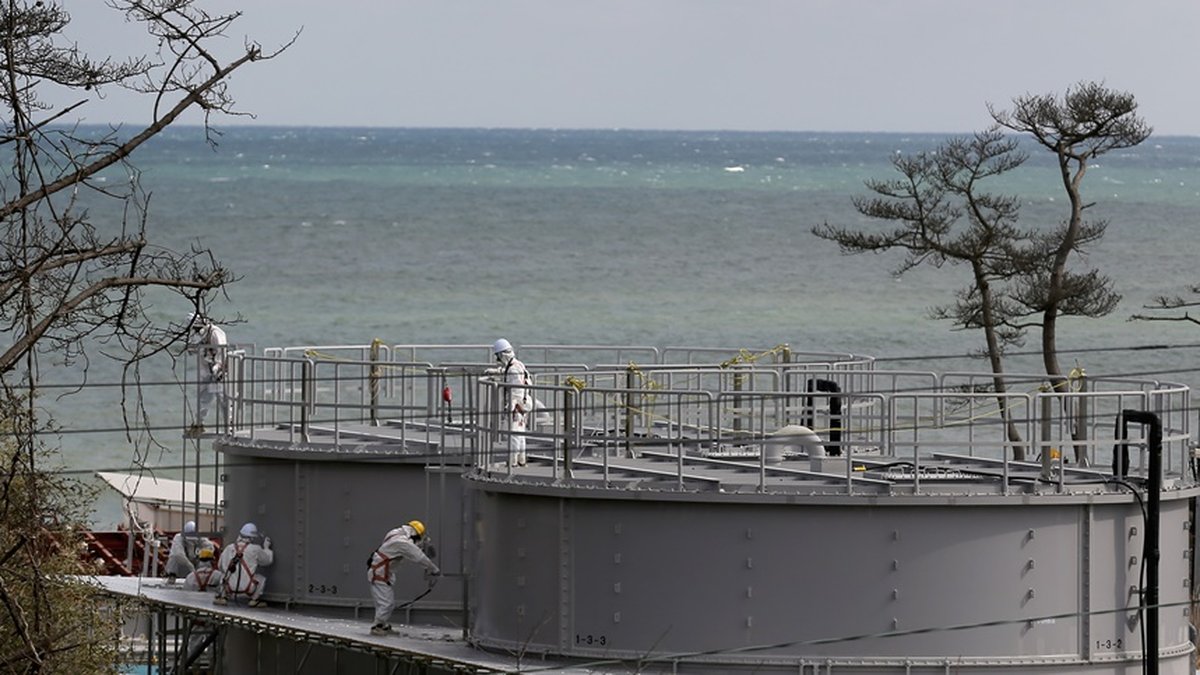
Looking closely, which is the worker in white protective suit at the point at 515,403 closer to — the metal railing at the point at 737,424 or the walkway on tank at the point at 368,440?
the metal railing at the point at 737,424

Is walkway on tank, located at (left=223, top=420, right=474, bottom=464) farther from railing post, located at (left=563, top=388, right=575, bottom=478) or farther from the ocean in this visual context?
the ocean

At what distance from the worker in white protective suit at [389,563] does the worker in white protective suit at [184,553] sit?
6.05m

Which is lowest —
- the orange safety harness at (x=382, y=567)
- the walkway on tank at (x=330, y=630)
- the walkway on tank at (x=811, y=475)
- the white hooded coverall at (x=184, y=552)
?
the walkway on tank at (x=330, y=630)

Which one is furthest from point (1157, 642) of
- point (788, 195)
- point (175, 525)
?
point (788, 195)

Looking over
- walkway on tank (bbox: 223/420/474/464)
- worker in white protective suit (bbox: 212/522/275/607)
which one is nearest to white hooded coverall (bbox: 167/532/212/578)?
walkway on tank (bbox: 223/420/474/464)

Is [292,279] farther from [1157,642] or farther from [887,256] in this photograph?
[1157,642]

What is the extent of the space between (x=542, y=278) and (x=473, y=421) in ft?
294

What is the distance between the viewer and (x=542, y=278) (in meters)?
119

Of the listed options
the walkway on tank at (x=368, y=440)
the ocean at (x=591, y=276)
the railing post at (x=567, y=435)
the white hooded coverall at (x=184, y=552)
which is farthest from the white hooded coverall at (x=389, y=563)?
the ocean at (x=591, y=276)

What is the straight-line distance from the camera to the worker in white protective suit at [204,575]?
33375 millimetres

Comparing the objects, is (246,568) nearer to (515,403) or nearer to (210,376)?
(210,376)

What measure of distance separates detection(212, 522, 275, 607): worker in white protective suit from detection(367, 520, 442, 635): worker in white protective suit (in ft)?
11.7

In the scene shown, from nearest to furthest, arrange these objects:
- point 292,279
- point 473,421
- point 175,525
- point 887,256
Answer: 1. point 473,421
2. point 175,525
3. point 292,279
4. point 887,256

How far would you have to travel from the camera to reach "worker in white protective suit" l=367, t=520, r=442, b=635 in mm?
28125
